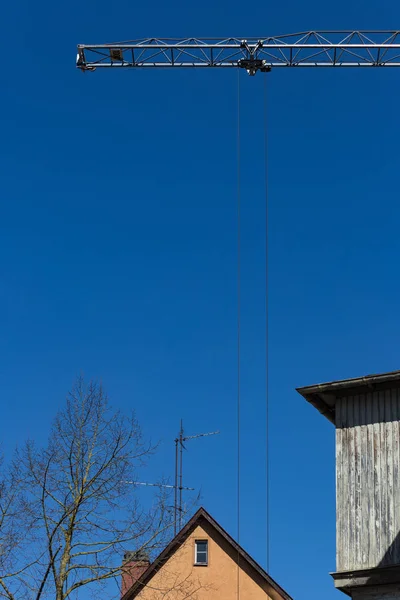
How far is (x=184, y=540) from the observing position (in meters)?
38.4

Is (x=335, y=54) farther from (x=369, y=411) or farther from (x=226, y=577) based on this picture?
(x=369, y=411)

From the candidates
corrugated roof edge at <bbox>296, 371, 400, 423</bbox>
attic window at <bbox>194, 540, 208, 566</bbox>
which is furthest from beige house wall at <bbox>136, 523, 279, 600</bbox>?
corrugated roof edge at <bbox>296, 371, 400, 423</bbox>

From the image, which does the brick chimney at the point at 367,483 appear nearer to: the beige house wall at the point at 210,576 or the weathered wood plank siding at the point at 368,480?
the weathered wood plank siding at the point at 368,480

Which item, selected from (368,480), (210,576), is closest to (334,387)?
(368,480)

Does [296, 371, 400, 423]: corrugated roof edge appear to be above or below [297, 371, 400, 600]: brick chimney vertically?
above

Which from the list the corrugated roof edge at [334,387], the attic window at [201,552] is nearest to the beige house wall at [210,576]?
the attic window at [201,552]

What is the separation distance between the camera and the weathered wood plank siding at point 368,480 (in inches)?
985

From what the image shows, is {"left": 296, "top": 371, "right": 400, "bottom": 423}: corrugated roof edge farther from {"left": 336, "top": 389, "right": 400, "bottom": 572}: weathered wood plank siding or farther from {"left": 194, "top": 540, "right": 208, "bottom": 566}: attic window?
{"left": 194, "top": 540, "right": 208, "bottom": 566}: attic window

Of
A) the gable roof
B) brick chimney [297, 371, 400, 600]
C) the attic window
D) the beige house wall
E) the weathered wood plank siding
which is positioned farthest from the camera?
the attic window

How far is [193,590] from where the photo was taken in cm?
3741

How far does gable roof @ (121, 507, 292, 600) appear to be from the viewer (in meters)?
36.8

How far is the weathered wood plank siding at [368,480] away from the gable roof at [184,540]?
11716 millimetres

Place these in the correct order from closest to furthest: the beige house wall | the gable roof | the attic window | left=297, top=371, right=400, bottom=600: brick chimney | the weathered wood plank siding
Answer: left=297, top=371, right=400, bottom=600: brick chimney, the weathered wood plank siding, the gable roof, the beige house wall, the attic window

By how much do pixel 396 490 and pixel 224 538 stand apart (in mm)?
13980
